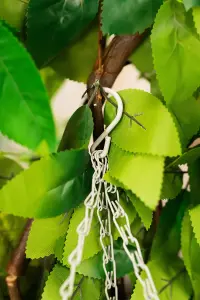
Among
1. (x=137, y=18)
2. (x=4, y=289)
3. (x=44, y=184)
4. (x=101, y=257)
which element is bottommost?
(x=4, y=289)

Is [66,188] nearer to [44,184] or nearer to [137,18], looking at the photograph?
[44,184]

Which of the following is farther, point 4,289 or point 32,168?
point 4,289

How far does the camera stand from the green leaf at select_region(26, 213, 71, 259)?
42cm

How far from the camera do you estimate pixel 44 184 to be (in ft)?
1.18

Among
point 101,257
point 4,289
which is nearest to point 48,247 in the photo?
point 101,257

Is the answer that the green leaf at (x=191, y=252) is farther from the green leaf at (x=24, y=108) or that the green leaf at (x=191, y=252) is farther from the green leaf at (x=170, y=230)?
the green leaf at (x=24, y=108)

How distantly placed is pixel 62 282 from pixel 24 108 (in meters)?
0.20

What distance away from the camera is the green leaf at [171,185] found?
1.51ft

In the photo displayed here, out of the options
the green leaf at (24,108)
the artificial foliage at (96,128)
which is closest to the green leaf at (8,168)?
the artificial foliage at (96,128)

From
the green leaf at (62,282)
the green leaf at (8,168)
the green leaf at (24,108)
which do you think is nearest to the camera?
the green leaf at (24,108)

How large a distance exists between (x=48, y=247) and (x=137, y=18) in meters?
0.23

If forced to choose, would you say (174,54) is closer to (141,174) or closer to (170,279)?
(141,174)

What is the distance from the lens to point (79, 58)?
47cm

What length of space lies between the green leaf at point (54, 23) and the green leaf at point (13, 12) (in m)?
0.04
